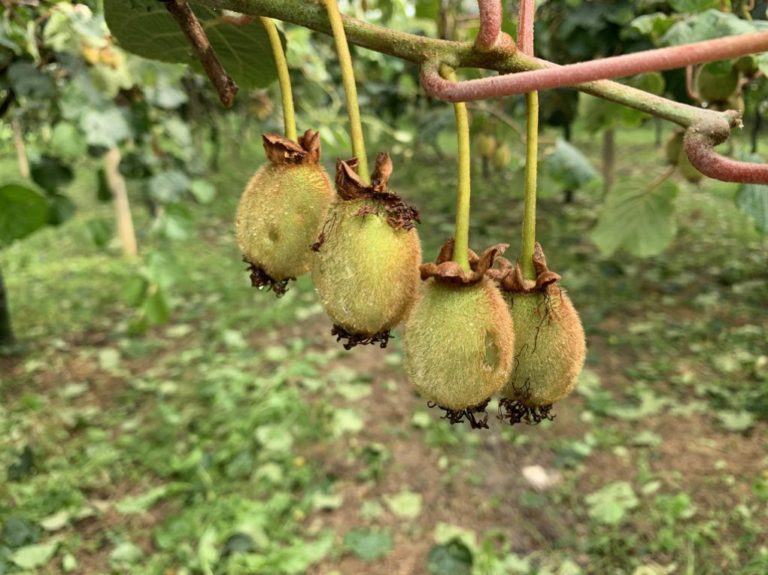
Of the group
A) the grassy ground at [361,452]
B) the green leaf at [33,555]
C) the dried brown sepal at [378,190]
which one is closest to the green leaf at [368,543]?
the grassy ground at [361,452]

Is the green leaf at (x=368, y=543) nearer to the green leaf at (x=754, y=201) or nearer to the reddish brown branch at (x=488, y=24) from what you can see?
the green leaf at (x=754, y=201)

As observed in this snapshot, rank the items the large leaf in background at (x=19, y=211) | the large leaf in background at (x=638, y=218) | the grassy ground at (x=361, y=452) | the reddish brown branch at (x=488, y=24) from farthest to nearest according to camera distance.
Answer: the grassy ground at (x=361, y=452) → the large leaf in background at (x=638, y=218) → the large leaf in background at (x=19, y=211) → the reddish brown branch at (x=488, y=24)

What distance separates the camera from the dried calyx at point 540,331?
2.52 ft

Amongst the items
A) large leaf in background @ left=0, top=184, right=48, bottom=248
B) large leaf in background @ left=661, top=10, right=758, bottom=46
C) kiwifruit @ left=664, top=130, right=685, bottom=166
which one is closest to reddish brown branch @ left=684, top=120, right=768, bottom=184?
large leaf in background @ left=661, top=10, right=758, bottom=46

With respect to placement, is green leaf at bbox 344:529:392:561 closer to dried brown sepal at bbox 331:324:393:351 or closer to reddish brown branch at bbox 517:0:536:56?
dried brown sepal at bbox 331:324:393:351

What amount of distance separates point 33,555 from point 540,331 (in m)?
2.61

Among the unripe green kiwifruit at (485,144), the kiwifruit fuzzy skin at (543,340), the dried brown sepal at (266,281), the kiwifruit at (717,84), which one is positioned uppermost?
the kiwifruit at (717,84)

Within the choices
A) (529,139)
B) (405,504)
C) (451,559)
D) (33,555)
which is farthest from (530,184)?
(33,555)

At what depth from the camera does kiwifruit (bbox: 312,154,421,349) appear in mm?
700

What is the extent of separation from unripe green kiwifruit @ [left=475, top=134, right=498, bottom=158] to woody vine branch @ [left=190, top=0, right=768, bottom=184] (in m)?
3.25

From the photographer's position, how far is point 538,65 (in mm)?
651

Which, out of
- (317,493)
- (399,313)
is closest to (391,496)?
(317,493)

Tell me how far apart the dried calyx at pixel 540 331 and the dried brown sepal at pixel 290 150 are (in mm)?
256

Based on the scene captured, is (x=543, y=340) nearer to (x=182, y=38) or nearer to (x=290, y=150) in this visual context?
(x=290, y=150)
